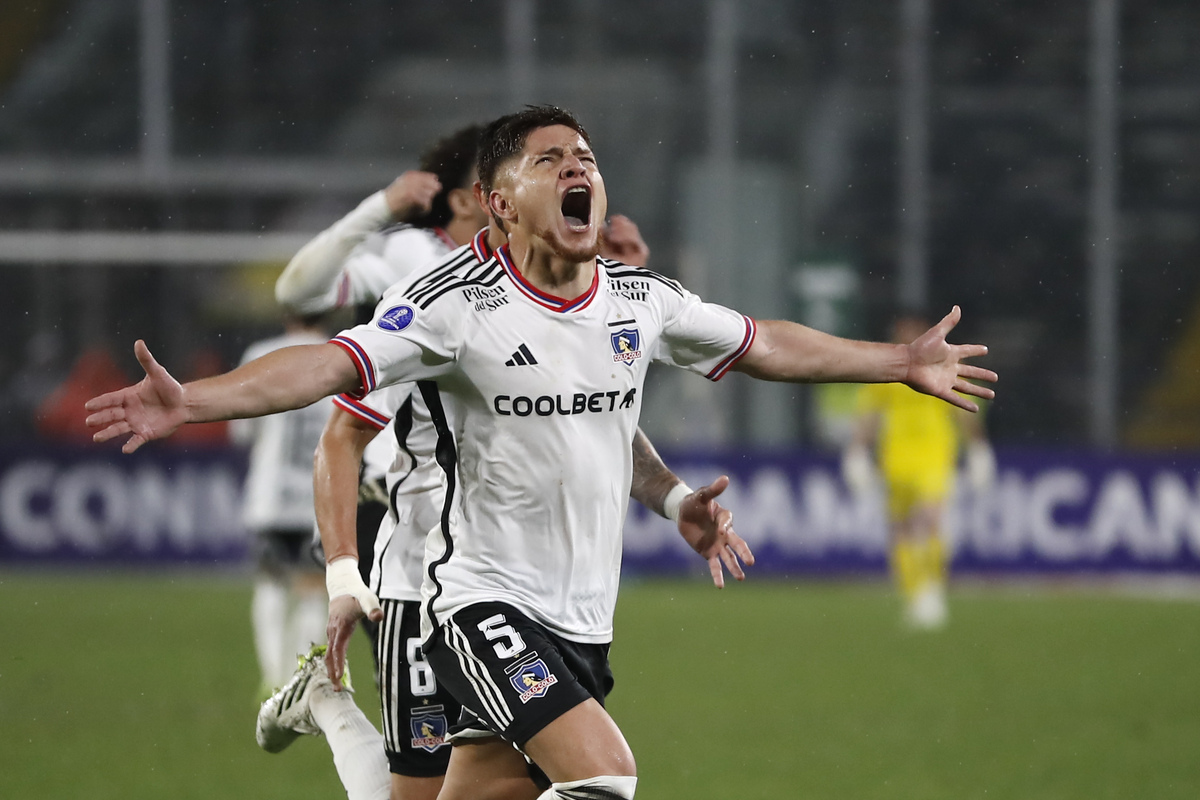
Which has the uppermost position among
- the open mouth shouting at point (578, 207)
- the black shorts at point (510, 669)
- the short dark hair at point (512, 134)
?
the short dark hair at point (512, 134)

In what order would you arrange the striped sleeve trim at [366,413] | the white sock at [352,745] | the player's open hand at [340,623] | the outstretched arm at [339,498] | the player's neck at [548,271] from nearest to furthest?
the player's neck at [548,271]
the player's open hand at [340,623]
the outstretched arm at [339,498]
the striped sleeve trim at [366,413]
the white sock at [352,745]

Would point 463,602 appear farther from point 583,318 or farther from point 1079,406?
point 1079,406

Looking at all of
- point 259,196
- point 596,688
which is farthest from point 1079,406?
point 596,688

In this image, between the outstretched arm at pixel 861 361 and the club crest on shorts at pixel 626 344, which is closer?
the club crest on shorts at pixel 626 344

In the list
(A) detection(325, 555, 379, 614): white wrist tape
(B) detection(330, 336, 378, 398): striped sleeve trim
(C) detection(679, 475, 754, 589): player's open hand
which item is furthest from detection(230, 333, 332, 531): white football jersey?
(B) detection(330, 336, 378, 398): striped sleeve trim

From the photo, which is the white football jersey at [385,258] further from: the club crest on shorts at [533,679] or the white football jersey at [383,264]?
the club crest on shorts at [533,679]

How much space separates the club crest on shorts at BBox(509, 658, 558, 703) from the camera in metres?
4.18

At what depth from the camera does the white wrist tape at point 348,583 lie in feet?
15.0

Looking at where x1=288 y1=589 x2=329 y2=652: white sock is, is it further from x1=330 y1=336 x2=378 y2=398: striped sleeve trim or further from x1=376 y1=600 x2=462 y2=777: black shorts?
x1=330 y1=336 x2=378 y2=398: striped sleeve trim

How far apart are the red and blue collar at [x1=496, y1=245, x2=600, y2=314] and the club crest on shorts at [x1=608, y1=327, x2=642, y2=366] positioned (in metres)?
0.12

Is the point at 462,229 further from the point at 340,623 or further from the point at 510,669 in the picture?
the point at 510,669

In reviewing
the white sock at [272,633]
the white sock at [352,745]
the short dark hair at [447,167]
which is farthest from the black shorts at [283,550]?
the short dark hair at [447,167]

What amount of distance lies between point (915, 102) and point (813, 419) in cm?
450

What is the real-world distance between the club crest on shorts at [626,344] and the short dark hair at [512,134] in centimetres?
51
